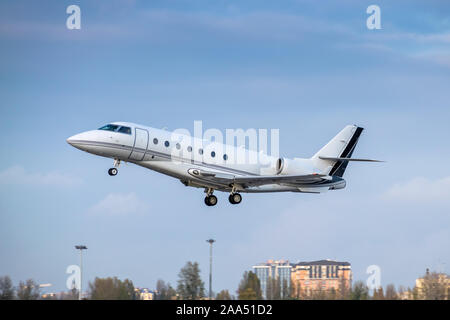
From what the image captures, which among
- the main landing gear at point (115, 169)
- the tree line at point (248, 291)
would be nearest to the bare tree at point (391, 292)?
the tree line at point (248, 291)

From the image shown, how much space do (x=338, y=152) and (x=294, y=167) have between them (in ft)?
13.6

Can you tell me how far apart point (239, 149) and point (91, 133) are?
7.91 m

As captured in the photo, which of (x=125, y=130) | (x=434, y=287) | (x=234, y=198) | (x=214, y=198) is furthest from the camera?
(x=434, y=287)

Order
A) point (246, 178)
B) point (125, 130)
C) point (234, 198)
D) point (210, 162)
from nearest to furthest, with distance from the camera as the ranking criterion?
point (125, 130)
point (210, 162)
point (246, 178)
point (234, 198)

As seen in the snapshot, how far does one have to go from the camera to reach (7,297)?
41.0m

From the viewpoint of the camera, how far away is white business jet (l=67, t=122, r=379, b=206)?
40281 mm

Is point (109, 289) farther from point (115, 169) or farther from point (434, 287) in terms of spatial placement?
point (434, 287)

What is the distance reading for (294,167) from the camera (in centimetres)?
4528

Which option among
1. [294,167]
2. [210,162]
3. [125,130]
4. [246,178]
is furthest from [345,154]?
[125,130]

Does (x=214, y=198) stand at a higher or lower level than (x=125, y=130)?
lower
